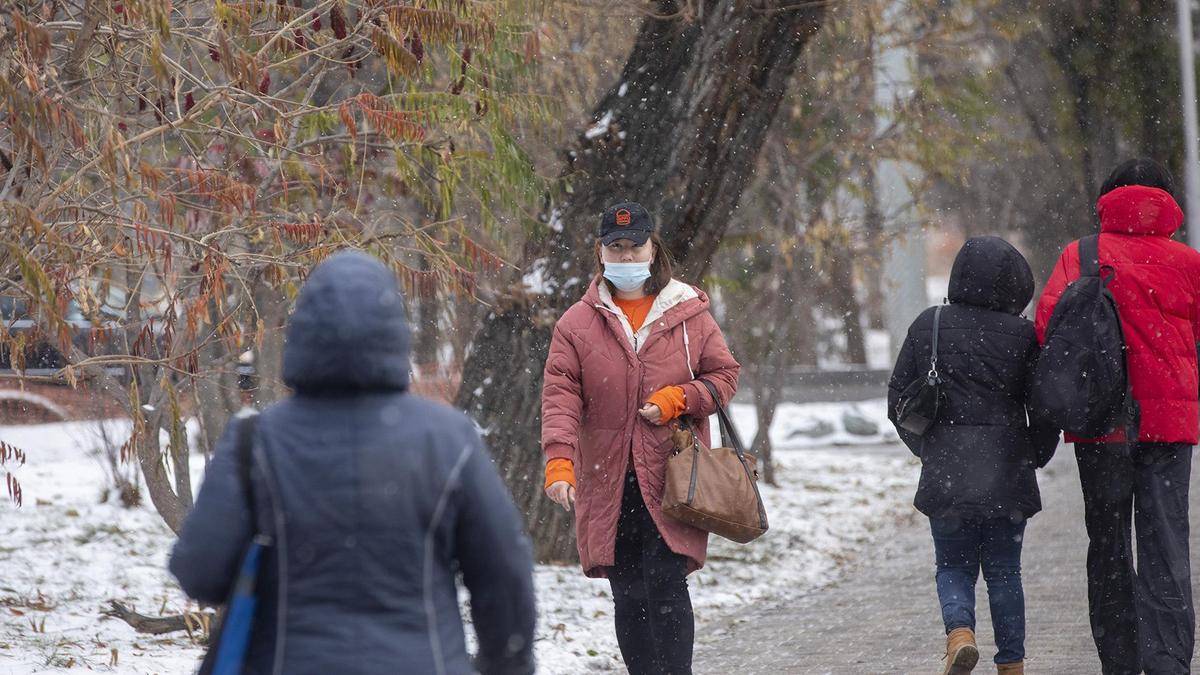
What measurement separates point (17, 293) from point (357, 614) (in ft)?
11.8

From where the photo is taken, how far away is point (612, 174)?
334 inches

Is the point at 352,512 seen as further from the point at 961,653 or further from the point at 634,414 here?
the point at 961,653

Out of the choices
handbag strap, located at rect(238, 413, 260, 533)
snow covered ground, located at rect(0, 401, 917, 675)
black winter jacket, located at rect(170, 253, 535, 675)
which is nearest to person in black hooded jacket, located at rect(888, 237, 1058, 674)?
snow covered ground, located at rect(0, 401, 917, 675)

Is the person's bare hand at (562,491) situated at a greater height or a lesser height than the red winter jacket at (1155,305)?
lesser

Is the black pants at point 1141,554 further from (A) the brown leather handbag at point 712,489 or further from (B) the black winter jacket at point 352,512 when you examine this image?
(B) the black winter jacket at point 352,512

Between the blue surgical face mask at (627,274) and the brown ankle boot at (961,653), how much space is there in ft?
5.60

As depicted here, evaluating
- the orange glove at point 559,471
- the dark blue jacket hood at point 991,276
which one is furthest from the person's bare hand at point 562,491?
the dark blue jacket hood at point 991,276

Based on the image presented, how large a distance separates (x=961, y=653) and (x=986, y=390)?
95 cm

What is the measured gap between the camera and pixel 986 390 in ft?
17.2

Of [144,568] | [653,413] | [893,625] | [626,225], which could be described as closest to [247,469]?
[653,413]

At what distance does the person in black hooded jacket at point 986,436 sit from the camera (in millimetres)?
5195

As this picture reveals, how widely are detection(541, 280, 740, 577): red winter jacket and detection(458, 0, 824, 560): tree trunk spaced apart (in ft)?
11.1

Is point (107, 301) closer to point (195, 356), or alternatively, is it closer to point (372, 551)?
point (195, 356)

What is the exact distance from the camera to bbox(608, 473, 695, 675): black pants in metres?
4.88
